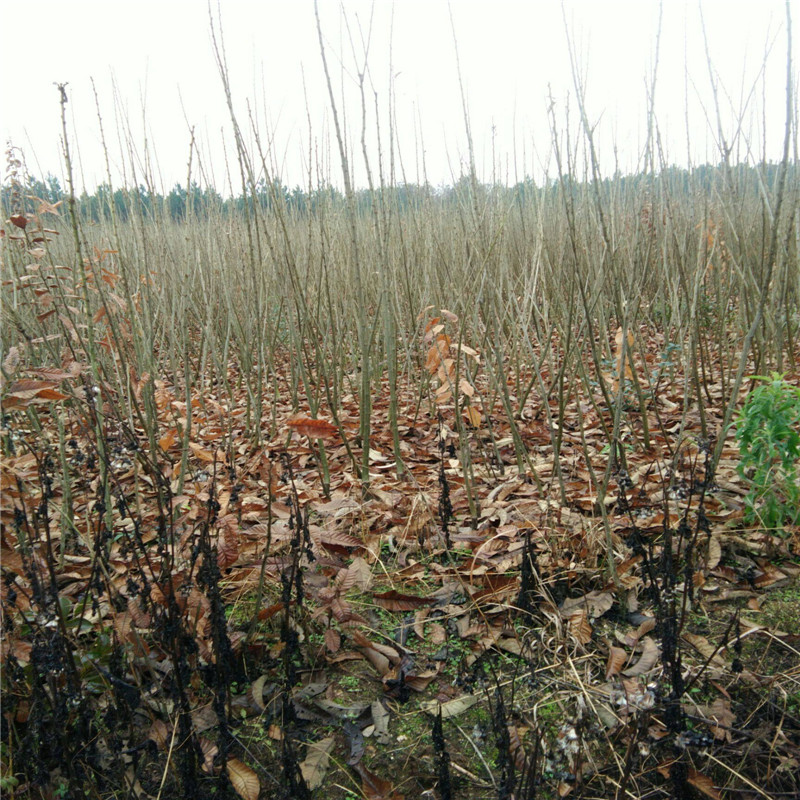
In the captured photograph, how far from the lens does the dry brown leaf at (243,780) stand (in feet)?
3.53

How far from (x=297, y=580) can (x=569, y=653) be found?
0.63 metres

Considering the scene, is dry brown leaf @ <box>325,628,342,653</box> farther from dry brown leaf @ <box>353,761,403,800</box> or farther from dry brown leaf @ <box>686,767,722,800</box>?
dry brown leaf @ <box>686,767,722,800</box>

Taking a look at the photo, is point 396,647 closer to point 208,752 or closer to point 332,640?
point 332,640

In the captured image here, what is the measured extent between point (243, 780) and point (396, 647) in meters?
0.44

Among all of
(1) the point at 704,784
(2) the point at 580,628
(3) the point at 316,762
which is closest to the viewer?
(1) the point at 704,784

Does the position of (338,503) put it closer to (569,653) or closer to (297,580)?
(297,580)

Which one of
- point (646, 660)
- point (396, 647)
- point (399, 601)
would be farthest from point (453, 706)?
point (646, 660)

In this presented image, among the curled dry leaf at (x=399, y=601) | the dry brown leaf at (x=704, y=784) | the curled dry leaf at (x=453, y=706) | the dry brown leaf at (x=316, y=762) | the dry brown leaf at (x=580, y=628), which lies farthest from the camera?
the curled dry leaf at (x=399, y=601)

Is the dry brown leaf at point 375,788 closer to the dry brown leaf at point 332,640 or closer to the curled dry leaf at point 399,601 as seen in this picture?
the dry brown leaf at point 332,640

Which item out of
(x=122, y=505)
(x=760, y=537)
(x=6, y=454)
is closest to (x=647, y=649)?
(x=760, y=537)

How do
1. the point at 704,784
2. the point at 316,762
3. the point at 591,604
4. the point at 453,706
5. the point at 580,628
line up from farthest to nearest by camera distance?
1. the point at 591,604
2. the point at 580,628
3. the point at 453,706
4. the point at 316,762
5. the point at 704,784

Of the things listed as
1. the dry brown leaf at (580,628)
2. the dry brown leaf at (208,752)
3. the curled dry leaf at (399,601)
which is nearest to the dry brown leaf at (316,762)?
the dry brown leaf at (208,752)

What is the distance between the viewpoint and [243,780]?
3.61 ft

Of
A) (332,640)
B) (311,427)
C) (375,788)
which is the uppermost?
(311,427)
